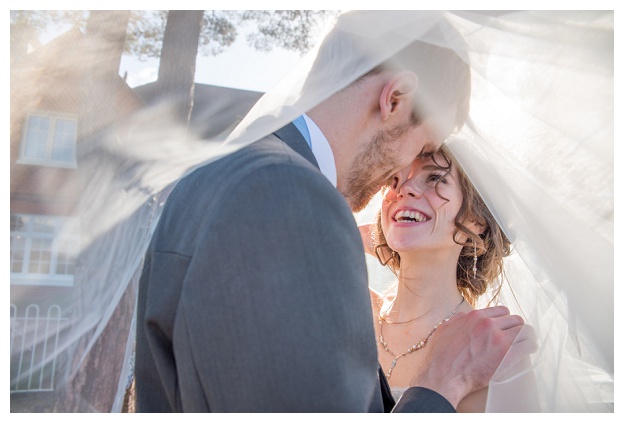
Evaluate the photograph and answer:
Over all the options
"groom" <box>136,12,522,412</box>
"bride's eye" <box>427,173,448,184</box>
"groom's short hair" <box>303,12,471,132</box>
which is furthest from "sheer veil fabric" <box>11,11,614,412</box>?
"bride's eye" <box>427,173,448,184</box>

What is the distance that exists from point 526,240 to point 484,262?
3.16ft

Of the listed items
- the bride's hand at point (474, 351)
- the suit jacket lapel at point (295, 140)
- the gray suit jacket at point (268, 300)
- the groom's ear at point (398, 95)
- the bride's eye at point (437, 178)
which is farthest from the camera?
the bride's eye at point (437, 178)

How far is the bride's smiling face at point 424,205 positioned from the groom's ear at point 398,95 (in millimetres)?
909

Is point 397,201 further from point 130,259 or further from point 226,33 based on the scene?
point 130,259

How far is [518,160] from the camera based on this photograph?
208cm

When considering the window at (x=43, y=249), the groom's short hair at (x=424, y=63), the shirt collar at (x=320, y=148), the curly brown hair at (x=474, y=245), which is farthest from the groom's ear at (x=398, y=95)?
the window at (x=43, y=249)

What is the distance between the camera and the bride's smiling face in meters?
2.89

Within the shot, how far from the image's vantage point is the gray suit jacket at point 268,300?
1240 millimetres

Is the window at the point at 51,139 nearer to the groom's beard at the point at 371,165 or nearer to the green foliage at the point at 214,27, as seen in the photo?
the green foliage at the point at 214,27

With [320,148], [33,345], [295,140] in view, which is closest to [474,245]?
[320,148]

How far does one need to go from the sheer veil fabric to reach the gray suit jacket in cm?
31

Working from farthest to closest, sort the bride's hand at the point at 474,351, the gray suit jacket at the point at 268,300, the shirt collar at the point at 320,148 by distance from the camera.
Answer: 1. the bride's hand at the point at 474,351
2. the shirt collar at the point at 320,148
3. the gray suit jacket at the point at 268,300

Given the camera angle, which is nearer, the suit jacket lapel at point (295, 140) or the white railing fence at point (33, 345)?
the suit jacket lapel at point (295, 140)
